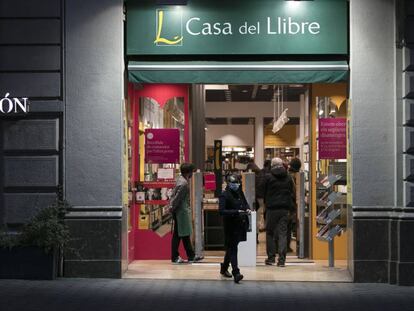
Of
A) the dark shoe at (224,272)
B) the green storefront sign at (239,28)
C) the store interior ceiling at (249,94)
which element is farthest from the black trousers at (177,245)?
the store interior ceiling at (249,94)

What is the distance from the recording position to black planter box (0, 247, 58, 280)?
11203 mm

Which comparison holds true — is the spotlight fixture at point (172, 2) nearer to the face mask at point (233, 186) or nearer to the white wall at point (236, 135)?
the face mask at point (233, 186)

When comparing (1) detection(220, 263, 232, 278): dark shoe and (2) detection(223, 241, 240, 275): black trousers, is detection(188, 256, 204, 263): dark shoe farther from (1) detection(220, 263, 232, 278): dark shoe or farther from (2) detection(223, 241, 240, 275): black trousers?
(2) detection(223, 241, 240, 275): black trousers

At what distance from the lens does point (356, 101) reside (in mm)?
11367

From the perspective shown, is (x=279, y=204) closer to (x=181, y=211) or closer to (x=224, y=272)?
(x=181, y=211)

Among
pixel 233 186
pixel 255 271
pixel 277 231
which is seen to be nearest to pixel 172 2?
pixel 233 186

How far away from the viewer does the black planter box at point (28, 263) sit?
11203 millimetres

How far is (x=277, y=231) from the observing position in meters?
13.2

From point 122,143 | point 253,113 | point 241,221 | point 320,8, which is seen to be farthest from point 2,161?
point 253,113

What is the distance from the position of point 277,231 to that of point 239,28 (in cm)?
361

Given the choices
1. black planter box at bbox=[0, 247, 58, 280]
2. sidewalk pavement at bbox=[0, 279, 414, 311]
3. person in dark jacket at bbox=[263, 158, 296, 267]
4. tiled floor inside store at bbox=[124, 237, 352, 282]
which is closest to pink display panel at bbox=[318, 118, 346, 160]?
person in dark jacket at bbox=[263, 158, 296, 267]

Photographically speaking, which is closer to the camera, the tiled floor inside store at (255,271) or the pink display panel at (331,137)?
the tiled floor inside store at (255,271)

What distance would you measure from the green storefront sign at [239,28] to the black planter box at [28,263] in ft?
11.1

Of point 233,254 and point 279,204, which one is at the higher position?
point 279,204
